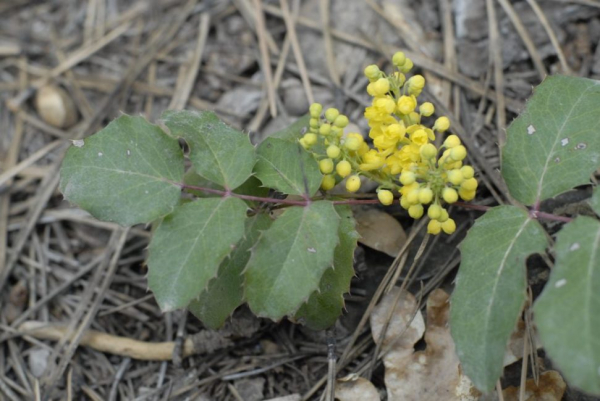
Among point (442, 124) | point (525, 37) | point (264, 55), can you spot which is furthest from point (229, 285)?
point (525, 37)

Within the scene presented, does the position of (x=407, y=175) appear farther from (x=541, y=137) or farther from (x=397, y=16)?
(x=397, y=16)

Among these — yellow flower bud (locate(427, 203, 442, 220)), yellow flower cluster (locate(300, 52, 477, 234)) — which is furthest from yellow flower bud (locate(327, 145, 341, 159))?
yellow flower bud (locate(427, 203, 442, 220))

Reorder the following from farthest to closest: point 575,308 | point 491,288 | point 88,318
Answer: point 88,318 < point 491,288 < point 575,308

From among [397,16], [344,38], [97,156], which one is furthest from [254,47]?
[97,156]

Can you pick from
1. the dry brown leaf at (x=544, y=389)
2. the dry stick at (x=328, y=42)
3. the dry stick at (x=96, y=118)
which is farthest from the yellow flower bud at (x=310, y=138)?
the dry stick at (x=96, y=118)

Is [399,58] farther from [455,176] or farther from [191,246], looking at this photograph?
[191,246]

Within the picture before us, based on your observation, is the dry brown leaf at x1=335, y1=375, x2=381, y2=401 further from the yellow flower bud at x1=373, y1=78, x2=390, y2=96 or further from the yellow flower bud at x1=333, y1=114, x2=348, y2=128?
the yellow flower bud at x1=373, y1=78, x2=390, y2=96

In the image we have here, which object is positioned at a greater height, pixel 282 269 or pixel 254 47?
pixel 254 47
